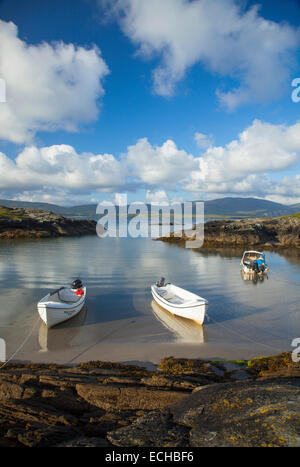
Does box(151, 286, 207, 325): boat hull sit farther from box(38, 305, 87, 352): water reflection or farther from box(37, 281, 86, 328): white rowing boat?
box(37, 281, 86, 328): white rowing boat

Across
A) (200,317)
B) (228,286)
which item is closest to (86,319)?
(200,317)

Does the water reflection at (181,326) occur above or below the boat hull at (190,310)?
below

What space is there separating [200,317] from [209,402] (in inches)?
370

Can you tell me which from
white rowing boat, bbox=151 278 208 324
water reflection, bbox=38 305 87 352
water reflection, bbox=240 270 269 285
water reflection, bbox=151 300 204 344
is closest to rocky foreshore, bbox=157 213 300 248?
water reflection, bbox=240 270 269 285

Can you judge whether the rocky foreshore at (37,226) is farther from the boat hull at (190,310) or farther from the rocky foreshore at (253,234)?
the boat hull at (190,310)

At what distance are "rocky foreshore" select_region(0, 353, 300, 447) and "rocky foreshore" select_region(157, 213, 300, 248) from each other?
50.3 meters

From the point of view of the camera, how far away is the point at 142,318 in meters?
15.8

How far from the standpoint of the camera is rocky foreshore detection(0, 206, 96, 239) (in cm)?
6450

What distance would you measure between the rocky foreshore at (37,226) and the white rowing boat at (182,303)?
178 ft

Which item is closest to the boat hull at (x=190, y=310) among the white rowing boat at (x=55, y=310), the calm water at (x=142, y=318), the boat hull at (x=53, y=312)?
the calm water at (x=142, y=318)

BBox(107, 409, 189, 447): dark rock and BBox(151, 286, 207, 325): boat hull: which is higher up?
BBox(107, 409, 189, 447): dark rock

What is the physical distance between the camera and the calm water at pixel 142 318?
1183 cm

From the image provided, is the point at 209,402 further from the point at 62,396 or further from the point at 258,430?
the point at 62,396

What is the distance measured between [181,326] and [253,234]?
48.8m
